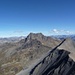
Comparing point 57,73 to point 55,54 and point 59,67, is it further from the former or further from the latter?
point 55,54

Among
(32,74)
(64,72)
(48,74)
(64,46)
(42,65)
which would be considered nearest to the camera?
(64,72)

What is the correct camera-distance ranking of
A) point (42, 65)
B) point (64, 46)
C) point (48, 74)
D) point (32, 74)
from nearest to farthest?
point (48, 74), point (32, 74), point (42, 65), point (64, 46)

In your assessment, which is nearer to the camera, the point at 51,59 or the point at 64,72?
the point at 64,72

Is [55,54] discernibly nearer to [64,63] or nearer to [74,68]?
[64,63]

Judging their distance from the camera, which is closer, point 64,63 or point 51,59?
point 64,63

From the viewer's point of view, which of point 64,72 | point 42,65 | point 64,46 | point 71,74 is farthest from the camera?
point 64,46

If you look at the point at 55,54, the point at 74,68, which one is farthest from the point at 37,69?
the point at 74,68

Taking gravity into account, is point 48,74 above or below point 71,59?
below

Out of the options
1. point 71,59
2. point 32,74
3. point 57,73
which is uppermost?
point 71,59

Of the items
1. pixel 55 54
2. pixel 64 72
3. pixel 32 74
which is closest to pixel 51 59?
pixel 55 54
